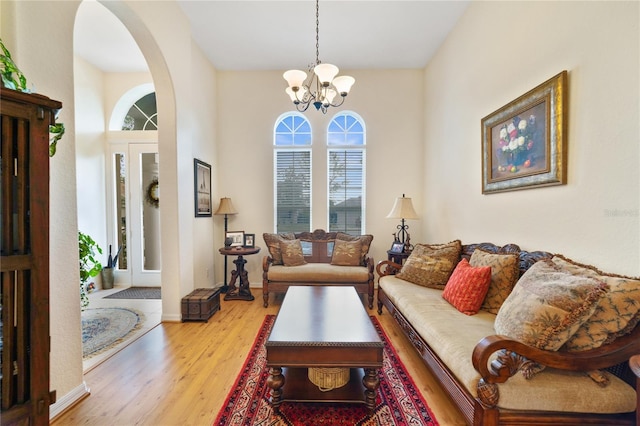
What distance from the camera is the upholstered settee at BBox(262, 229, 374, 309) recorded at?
11.8ft

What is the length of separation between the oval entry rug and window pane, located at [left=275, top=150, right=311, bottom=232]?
89.1 inches

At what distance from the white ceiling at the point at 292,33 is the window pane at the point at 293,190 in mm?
1425

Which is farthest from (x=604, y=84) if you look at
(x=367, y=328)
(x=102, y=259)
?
(x=102, y=259)

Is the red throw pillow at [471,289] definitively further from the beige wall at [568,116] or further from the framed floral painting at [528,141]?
the framed floral painting at [528,141]

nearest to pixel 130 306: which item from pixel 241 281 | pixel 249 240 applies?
pixel 241 281

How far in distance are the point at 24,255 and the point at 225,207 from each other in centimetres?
312

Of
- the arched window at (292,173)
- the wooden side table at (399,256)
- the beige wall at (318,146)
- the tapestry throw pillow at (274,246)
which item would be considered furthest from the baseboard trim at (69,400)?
the wooden side table at (399,256)

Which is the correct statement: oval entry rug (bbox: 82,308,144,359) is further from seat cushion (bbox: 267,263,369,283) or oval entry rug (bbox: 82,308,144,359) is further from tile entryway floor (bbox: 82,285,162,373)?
seat cushion (bbox: 267,263,369,283)

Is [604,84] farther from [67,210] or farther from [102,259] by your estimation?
[102,259]

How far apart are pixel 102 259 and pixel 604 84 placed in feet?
20.1

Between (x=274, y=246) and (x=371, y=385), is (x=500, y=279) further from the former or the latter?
(x=274, y=246)

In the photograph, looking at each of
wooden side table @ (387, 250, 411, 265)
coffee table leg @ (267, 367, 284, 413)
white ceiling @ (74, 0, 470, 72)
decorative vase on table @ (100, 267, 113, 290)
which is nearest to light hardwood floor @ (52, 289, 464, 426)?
coffee table leg @ (267, 367, 284, 413)

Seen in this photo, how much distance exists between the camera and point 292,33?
3.45 meters

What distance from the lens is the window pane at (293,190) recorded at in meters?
4.49
